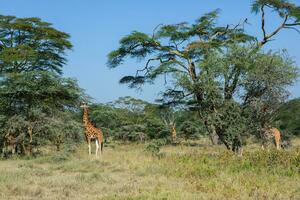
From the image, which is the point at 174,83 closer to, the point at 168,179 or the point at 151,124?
the point at 168,179

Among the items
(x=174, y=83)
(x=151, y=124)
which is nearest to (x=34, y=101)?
(x=174, y=83)

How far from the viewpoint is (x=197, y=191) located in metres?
9.18

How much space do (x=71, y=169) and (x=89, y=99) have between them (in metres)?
12.5

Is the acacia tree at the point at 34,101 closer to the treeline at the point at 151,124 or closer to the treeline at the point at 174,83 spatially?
the treeline at the point at 174,83

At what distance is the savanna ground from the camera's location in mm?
8953

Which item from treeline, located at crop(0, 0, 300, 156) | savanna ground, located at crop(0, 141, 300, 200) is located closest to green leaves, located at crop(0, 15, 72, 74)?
treeline, located at crop(0, 0, 300, 156)

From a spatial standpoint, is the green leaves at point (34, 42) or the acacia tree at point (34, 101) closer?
the acacia tree at point (34, 101)

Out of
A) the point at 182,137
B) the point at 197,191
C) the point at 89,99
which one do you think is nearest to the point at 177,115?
the point at 182,137

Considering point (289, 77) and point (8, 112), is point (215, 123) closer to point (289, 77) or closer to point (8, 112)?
point (289, 77)

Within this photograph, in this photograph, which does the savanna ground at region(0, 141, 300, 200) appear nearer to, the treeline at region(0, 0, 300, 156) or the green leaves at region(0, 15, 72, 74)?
the treeline at region(0, 0, 300, 156)

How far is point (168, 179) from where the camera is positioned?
10.8 meters

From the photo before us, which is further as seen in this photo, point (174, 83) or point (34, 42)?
point (34, 42)

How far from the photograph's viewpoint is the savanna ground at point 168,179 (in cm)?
895

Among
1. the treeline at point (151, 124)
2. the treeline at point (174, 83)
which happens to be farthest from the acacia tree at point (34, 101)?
the treeline at point (151, 124)
